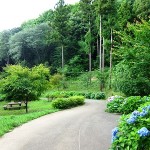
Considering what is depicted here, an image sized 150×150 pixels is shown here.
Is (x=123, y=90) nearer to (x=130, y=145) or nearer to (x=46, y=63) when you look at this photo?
(x=130, y=145)

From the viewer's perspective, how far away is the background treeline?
48.8ft

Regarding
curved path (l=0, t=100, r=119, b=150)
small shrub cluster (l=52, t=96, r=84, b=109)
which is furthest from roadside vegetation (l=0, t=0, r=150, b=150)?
curved path (l=0, t=100, r=119, b=150)

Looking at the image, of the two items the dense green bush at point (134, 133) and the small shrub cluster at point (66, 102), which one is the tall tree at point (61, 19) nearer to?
the small shrub cluster at point (66, 102)

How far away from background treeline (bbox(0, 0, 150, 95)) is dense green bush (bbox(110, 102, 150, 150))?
9034mm

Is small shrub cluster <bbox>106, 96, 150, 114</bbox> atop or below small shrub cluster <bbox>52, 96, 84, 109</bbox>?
atop

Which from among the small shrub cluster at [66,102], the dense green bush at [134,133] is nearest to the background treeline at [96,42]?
the small shrub cluster at [66,102]

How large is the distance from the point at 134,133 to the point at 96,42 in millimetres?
41398

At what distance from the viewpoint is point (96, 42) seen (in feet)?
149

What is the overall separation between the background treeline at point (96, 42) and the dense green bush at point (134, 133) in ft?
29.6

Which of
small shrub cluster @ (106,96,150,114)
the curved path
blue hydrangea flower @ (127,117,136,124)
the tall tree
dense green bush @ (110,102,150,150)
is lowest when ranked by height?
the curved path

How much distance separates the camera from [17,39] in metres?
48.9

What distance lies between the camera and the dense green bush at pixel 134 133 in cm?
438

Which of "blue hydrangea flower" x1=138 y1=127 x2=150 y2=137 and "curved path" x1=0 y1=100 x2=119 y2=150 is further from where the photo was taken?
"curved path" x1=0 y1=100 x2=119 y2=150

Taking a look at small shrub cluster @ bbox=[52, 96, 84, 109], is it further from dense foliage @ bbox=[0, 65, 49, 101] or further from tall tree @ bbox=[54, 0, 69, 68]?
tall tree @ bbox=[54, 0, 69, 68]
